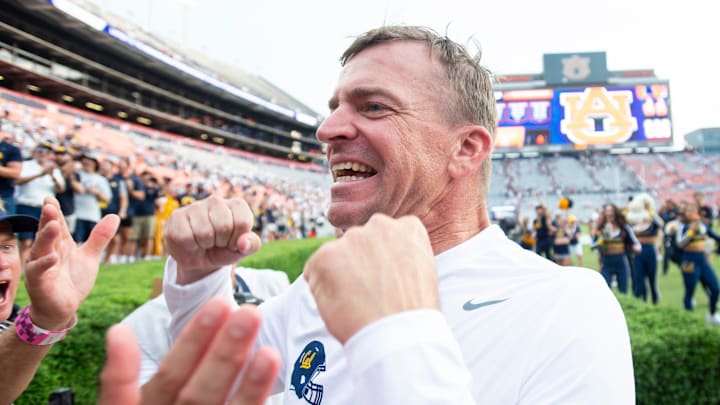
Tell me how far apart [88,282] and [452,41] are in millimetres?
1963

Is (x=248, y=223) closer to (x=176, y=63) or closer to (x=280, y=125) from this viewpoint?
(x=176, y=63)

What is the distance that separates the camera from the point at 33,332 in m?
2.13

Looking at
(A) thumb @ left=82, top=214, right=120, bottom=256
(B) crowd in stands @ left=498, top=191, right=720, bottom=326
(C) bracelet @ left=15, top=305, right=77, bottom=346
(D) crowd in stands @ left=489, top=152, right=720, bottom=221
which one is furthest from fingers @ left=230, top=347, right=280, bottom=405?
(D) crowd in stands @ left=489, top=152, right=720, bottom=221

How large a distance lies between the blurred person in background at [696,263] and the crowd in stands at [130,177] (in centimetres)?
864

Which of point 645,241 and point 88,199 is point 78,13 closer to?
point 88,199

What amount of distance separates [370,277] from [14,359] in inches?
85.4

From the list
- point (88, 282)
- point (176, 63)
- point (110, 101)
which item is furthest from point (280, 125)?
point (88, 282)

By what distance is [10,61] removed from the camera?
25.7 meters

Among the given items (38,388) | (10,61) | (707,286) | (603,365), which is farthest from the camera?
(10,61)

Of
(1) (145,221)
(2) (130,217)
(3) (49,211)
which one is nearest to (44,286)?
(3) (49,211)

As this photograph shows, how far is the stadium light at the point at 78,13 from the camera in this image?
26.9 metres

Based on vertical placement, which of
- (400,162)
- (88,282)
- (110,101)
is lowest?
(88,282)

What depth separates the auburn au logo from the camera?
39.5 metres

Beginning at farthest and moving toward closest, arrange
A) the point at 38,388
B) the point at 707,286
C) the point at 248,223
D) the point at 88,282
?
the point at 707,286, the point at 38,388, the point at 88,282, the point at 248,223
